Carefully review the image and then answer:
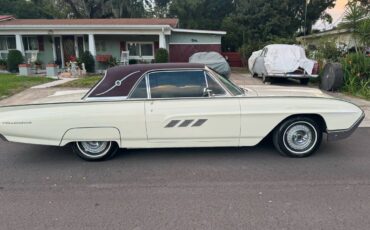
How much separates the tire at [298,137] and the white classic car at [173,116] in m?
0.01

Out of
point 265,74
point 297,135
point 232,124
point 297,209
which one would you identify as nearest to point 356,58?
point 265,74

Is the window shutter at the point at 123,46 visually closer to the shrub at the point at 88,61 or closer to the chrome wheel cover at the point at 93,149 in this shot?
the shrub at the point at 88,61

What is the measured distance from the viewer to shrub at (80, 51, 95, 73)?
17.7m

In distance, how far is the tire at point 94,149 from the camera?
4.45 meters

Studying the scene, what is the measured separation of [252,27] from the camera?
83.8ft

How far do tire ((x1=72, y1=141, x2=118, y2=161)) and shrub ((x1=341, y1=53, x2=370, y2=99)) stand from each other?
Answer: 8840mm

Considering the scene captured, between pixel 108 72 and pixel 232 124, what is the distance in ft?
6.40

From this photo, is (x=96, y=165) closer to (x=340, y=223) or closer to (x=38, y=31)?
(x=340, y=223)

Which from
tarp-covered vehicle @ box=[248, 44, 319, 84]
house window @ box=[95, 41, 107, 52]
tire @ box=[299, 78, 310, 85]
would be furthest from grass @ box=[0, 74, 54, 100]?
tire @ box=[299, 78, 310, 85]

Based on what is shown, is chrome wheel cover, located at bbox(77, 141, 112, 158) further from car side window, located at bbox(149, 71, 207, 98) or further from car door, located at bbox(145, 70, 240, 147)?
car side window, located at bbox(149, 71, 207, 98)

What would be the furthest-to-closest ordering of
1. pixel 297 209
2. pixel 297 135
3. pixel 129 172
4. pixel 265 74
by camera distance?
pixel 265 74, pixel 297 135, pixel 129 172, pixel 297 209

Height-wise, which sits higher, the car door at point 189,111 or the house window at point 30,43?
the house window at point 30,43

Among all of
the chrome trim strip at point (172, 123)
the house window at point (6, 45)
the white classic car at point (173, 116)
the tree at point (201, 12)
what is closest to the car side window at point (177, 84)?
the white classic car at point (173, 116)

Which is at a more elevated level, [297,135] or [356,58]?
[356,58]
